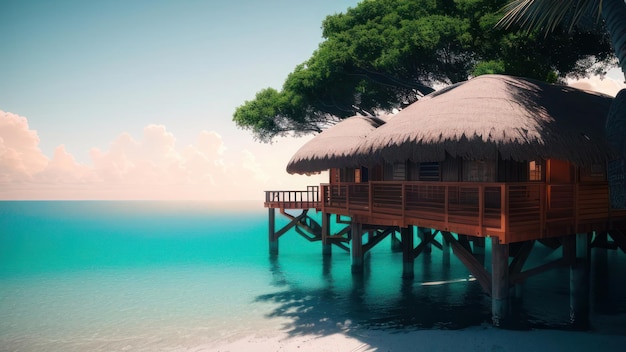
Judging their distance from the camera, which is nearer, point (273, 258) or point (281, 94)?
point (273, 258)

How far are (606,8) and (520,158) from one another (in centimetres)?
510

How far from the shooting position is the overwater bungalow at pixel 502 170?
10.4 metres

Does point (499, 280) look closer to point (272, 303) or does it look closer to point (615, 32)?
point (615, 32)

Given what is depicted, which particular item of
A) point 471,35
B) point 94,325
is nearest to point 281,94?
point 471,35

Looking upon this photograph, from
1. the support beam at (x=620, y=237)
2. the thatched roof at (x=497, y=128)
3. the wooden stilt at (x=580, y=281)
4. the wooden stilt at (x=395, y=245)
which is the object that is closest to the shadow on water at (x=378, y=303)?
the wooden stilt at (x=580, y=281)

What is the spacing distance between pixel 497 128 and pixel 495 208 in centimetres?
215

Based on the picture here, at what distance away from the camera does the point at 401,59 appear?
944 inches

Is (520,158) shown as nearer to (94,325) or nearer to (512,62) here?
(512,62)

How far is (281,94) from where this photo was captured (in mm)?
32375

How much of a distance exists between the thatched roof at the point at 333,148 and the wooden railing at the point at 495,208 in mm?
3128

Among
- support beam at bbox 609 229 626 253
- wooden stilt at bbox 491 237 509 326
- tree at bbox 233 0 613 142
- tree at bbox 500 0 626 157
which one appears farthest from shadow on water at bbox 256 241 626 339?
tree at bbox 233 0 613 142

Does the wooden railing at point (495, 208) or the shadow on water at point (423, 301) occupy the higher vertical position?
the wooden railing at point (495, 208)

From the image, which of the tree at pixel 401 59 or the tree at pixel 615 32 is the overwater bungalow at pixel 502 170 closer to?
the tree at pixel 615 32

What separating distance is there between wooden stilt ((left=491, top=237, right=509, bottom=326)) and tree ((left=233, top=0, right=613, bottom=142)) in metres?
11.3
